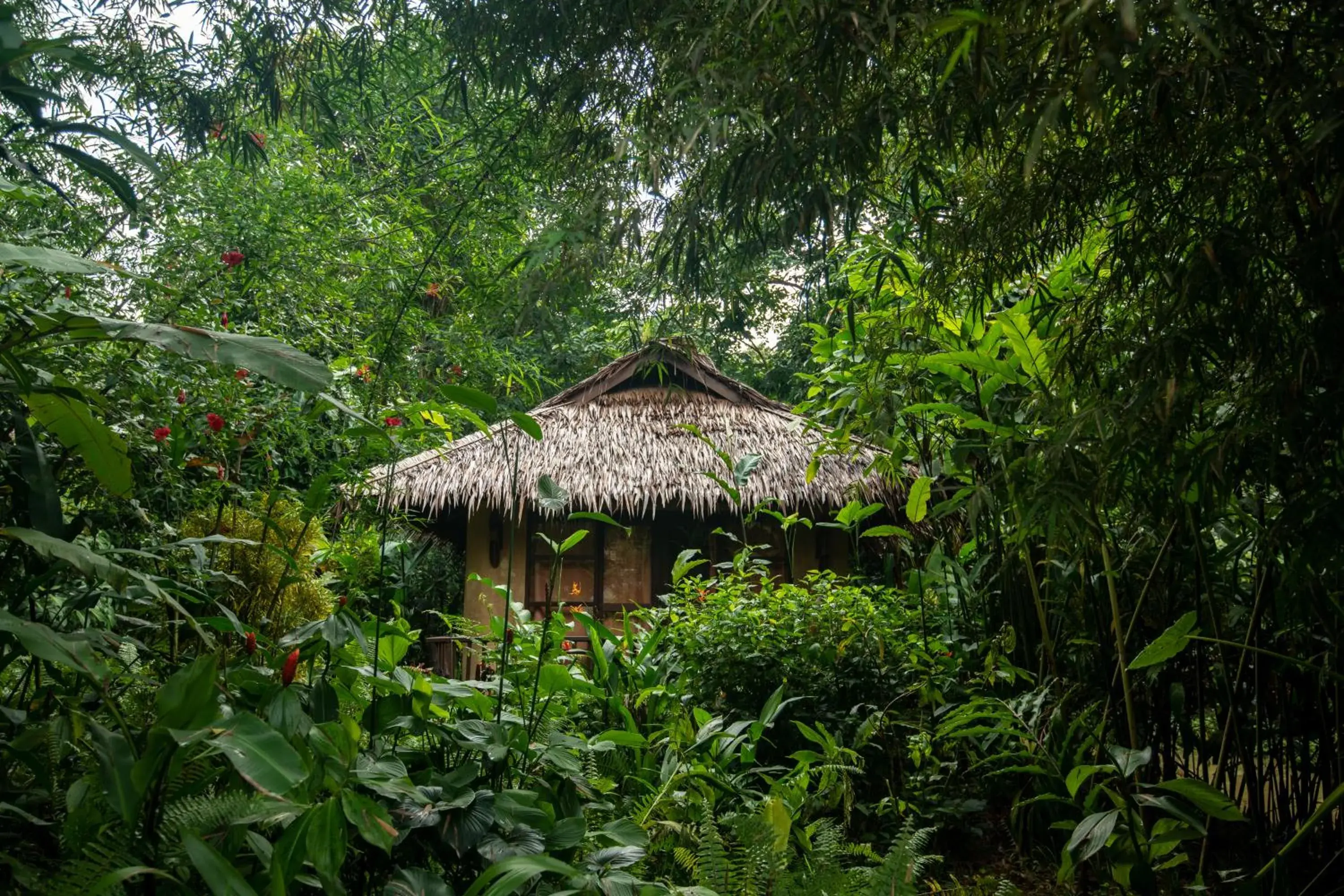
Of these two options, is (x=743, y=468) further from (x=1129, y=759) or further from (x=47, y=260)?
(x=47, y=260)

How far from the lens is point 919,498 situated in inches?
97.8

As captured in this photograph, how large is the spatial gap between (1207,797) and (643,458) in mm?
5404

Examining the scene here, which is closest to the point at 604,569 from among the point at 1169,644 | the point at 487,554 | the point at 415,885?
the point at 487,554

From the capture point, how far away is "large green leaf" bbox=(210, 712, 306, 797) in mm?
899

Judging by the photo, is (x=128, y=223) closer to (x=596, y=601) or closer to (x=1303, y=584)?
(x=596, y=601)

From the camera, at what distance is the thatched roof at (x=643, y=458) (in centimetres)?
654

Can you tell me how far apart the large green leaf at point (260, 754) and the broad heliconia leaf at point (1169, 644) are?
1.24 metres

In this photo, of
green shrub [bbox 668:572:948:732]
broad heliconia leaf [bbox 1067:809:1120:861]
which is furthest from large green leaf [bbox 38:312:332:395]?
green shrub [bbox 668:572:948:732]

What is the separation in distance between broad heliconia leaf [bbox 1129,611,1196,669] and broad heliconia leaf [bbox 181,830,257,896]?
4.22 feet

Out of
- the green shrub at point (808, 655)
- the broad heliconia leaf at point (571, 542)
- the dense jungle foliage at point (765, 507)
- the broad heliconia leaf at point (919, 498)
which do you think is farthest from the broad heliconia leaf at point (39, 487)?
the green shrub at point (808, 655)

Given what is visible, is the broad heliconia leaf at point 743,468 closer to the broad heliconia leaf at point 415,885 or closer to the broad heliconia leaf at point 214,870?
the broad heliconia leaf at point 415,885

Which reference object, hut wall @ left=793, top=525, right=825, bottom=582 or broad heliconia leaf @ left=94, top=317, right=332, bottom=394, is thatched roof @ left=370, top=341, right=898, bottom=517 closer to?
hut wall @ left=793, top=525, right=825, bottom=582

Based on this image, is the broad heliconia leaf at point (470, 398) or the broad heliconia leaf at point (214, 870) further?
the broad heliconia leaf at point (470, 398)

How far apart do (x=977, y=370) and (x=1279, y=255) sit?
2.88ft
